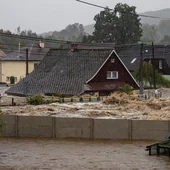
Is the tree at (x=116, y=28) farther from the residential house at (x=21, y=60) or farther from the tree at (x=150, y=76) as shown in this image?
the tree at (x=150, y=76)

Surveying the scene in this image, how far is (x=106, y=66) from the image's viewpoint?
46.6 m

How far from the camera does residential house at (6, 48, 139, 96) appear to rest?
4450cm

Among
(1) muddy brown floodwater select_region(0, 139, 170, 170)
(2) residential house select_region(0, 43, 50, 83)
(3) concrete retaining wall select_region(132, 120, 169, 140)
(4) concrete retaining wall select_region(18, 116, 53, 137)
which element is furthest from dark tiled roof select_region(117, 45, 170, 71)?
(1) muddy brown floodwater select_region(0, 139, 170, 170)

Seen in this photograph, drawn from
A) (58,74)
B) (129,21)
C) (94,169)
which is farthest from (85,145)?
(129,21)

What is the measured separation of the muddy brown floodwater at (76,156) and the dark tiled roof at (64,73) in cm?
1933

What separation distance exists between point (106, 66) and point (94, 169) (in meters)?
29.6

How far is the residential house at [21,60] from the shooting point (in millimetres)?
67688

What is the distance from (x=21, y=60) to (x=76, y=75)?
922 inches

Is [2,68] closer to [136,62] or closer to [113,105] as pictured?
[136,62]

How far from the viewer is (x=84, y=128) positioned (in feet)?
82.0

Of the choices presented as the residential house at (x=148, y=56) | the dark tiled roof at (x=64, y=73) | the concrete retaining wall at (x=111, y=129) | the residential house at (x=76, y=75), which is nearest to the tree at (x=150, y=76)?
the residential house at (x=76, y=75)

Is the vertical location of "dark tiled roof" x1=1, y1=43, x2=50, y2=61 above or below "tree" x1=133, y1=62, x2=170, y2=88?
above

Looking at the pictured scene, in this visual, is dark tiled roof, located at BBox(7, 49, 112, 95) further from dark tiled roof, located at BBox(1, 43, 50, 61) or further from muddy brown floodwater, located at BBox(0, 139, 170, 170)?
muddy brown floodwater, located at BBox(0, 139, 170, 170)

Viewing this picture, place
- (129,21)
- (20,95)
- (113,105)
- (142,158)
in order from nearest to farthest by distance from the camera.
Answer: (142,158), (113,105), (20,95), (129,21)
